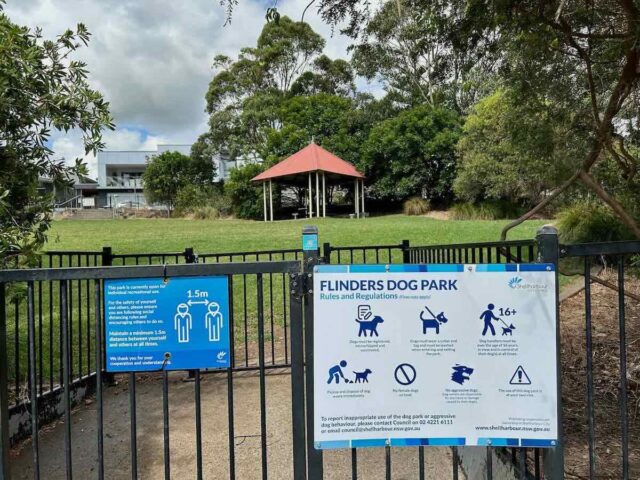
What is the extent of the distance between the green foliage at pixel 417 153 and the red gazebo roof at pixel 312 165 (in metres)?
Result: 1.87

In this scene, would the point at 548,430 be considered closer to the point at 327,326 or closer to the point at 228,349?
the point at 327,326

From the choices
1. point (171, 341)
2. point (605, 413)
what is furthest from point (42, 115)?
point (605, 413)

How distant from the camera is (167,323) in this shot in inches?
97.6

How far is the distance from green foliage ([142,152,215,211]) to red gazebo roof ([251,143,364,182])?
637 inches

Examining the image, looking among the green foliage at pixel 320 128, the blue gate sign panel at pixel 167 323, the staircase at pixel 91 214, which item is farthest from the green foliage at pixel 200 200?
the blue gate sign panel at pixel 167 323

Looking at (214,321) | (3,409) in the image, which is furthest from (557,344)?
(3,409)

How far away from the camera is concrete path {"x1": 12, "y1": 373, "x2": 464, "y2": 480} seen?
3709 millimetres

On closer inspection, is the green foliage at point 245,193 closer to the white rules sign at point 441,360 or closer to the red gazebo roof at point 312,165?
the red gazebo roof at point 312,165

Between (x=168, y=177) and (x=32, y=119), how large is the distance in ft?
132

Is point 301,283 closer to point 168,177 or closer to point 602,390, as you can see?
point 602,390

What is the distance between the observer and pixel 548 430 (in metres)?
2.36

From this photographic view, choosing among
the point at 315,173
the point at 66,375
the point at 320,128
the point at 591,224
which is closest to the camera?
the point at 66,375

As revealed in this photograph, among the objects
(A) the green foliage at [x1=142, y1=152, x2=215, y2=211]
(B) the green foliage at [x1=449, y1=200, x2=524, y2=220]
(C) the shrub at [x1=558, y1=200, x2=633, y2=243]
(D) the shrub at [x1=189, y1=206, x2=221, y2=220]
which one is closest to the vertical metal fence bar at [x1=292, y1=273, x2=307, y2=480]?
(C) the shrub at [x1=558, y1=200, x2=633, y2=243]

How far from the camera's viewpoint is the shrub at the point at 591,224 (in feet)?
26.5
